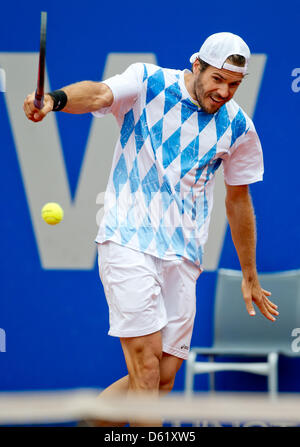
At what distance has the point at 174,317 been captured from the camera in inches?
132

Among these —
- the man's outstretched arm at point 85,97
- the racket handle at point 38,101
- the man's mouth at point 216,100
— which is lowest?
the racket handle at point 38,101

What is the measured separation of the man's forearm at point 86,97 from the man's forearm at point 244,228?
989mm

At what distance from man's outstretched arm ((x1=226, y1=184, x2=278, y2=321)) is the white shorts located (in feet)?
1.62

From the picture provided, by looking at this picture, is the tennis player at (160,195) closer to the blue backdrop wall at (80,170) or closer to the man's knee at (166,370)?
the man's knee at (166,370)

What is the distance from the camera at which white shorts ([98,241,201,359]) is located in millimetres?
3123

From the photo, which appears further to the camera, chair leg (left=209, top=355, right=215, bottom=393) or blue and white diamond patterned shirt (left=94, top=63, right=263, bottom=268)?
chair leg (left=209, top=355, right=215, bottom=393)

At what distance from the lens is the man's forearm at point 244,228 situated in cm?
376

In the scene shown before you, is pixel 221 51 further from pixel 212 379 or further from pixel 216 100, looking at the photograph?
pixel 212 379

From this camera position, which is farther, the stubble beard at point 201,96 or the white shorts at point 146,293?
the stubble beard at point 201,96

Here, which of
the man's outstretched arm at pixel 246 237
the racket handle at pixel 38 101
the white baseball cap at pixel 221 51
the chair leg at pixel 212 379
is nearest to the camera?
the racket handle at pixel 38 101

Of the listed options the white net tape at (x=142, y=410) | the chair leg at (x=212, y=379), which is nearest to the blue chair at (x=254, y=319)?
the chair leg at (x=212, y=379)

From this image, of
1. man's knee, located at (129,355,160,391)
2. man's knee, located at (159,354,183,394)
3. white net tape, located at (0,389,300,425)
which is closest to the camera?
white net tape, located at (0,389,300,425)

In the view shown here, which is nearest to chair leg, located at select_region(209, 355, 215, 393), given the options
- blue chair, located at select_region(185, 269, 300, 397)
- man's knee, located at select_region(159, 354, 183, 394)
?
blue chair, located at select_region(185, 269, 300, 397)

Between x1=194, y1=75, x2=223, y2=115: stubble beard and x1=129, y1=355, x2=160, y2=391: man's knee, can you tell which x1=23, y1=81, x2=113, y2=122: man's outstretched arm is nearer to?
x1=194, y1=75, x2=223, y2=115: stubble beard
